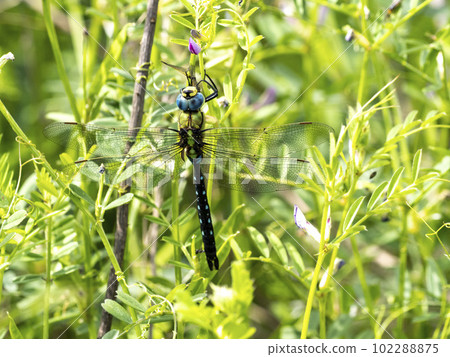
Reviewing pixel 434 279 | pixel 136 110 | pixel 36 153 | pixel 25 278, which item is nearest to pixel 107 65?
pixel 136 110

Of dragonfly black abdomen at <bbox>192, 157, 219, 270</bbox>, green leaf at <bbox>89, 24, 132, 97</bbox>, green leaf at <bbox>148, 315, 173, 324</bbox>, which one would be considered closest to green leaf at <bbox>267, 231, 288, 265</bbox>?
dragonfly black abdomen at <bbox>192, 157, 219, 270</bbox>

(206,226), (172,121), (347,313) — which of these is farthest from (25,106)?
(347,313)

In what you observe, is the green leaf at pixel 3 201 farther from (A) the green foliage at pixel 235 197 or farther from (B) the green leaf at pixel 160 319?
(B) the green leaf at pixel 160 319

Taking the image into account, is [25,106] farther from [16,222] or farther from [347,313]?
[347,313]

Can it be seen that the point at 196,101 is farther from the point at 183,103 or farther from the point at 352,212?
the point at 352,212

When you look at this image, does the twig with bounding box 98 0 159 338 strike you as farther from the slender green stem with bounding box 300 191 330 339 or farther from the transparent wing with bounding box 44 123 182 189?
the slender green stem with bounding box 300 191 330 339
